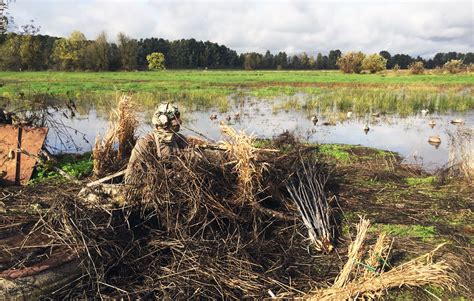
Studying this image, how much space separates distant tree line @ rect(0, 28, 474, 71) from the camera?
61750 millimetres

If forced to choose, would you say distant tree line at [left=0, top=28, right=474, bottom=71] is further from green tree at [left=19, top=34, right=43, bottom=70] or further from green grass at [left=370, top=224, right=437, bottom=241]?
green grass at [left=370, top=224, right=437, bottom=241]

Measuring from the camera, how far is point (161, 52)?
309ft

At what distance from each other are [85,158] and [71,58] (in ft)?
196

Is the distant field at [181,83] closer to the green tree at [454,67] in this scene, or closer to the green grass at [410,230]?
the green tree at [454,67]

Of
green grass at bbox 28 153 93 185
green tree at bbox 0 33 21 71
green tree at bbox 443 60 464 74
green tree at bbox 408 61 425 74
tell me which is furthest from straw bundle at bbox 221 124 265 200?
green tree at bbox 443 60 464 74

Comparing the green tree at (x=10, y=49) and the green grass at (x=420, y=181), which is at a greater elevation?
the green tree at (x=10, y=49)

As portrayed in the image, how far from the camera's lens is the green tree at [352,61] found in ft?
197

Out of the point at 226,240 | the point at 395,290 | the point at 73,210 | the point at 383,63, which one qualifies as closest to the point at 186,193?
the point at 226,240

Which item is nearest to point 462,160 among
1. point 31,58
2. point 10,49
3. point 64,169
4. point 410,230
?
point 410,230

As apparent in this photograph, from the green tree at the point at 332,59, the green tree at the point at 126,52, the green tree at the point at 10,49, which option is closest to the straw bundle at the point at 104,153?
the green tree at the point at 10,49

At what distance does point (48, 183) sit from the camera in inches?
264

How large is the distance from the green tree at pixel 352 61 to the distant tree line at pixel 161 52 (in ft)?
3.94

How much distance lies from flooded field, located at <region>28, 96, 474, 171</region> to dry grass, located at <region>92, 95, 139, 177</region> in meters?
4.52

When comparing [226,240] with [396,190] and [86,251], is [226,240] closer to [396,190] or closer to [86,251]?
[86,251]
